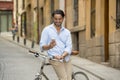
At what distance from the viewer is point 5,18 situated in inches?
2400

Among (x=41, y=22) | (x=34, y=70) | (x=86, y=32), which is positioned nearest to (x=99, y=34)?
(x=86, y=32)

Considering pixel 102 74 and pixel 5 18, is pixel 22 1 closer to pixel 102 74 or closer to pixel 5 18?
pixel 5 18

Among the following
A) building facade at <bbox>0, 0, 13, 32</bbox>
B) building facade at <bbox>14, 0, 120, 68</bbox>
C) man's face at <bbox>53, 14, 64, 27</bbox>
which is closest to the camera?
man's face at <bbox>53, 14, 64, 27</bbox>

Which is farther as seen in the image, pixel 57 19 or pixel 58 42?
pixel 58 42

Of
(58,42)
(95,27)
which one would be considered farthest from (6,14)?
(58,42)

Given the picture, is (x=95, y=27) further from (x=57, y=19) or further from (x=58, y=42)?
(x=57, y=19)

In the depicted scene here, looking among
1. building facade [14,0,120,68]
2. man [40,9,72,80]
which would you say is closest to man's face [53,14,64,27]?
man [40,9,72,80]

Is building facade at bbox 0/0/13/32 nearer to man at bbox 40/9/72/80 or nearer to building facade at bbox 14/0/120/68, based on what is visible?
building facade at bbox 14/0/120/68

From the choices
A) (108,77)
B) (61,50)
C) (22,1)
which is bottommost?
(108,77)

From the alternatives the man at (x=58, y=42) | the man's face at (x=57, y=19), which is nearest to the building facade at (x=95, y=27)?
the man at (x=58, y=42)

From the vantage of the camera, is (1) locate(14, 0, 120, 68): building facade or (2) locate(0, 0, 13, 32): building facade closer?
(1) locate(14, 0, 120, 68): building facade

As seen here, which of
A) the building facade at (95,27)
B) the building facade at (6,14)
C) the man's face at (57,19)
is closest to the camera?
the man's face at (57,19)

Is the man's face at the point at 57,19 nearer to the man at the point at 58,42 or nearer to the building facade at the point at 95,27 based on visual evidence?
the man at the point at 58,42

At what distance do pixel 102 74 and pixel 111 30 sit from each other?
376cm
